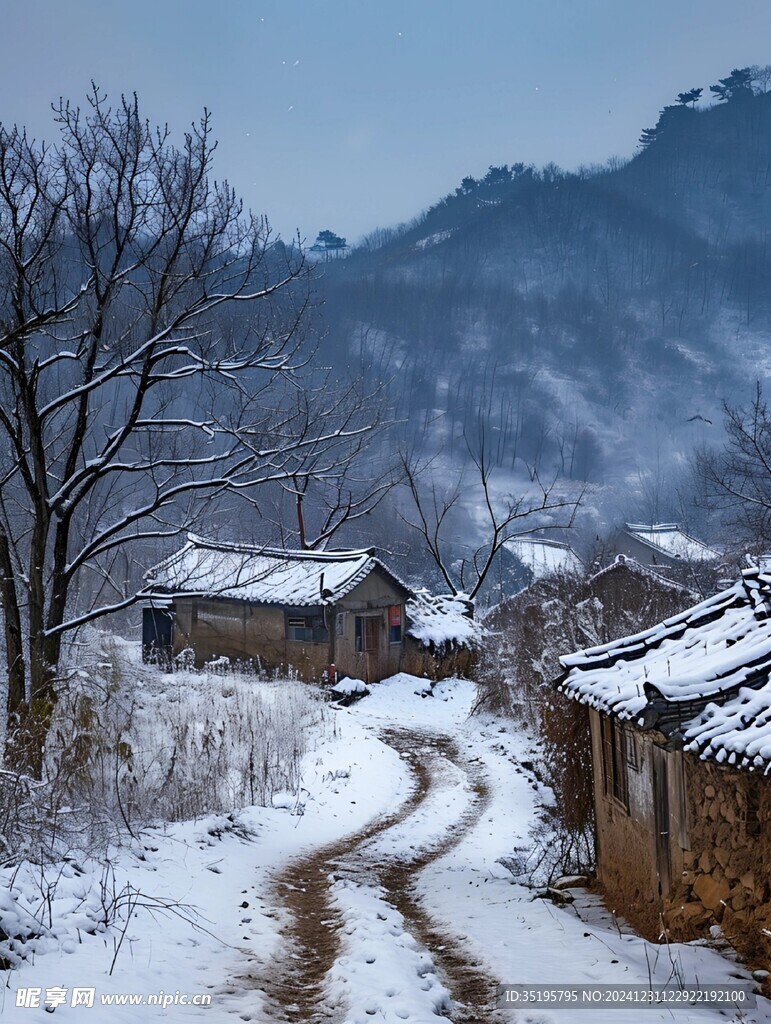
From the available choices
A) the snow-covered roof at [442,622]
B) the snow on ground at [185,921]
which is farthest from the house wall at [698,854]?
the snow-covered roof at [442,622]

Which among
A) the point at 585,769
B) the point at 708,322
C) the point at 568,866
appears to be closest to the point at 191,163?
the point at 585,769

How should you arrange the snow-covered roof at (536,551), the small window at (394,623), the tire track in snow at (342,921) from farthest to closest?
1. the snow-covered roof at (536,551)
2. the small window at (394,623)
3. the tire track in snow at (342,921)

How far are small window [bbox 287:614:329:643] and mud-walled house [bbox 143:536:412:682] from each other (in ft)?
0.10

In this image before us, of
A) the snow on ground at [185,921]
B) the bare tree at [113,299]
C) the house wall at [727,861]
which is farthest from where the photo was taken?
the bare tree at [113,299]

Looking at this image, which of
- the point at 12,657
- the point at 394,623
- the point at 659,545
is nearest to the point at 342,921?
the point at 12,657

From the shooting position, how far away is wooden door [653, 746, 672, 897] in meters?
7.79

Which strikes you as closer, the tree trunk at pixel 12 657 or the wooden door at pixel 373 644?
the tree trunk at pixel 12 657

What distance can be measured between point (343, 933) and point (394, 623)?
22.2m

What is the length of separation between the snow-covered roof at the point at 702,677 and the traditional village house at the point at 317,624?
15.9 metres

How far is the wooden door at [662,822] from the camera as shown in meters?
7.79

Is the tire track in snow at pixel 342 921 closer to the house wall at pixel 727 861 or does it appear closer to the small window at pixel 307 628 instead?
the house wall at pixel 727 861

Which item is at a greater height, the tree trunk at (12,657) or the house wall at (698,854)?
the tree trunk at (12,657)

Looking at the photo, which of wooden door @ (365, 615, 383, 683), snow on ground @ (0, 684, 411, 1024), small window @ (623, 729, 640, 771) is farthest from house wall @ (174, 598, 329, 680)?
small window @ (623, 729, 640, 771)

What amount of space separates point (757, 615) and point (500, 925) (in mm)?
4065
